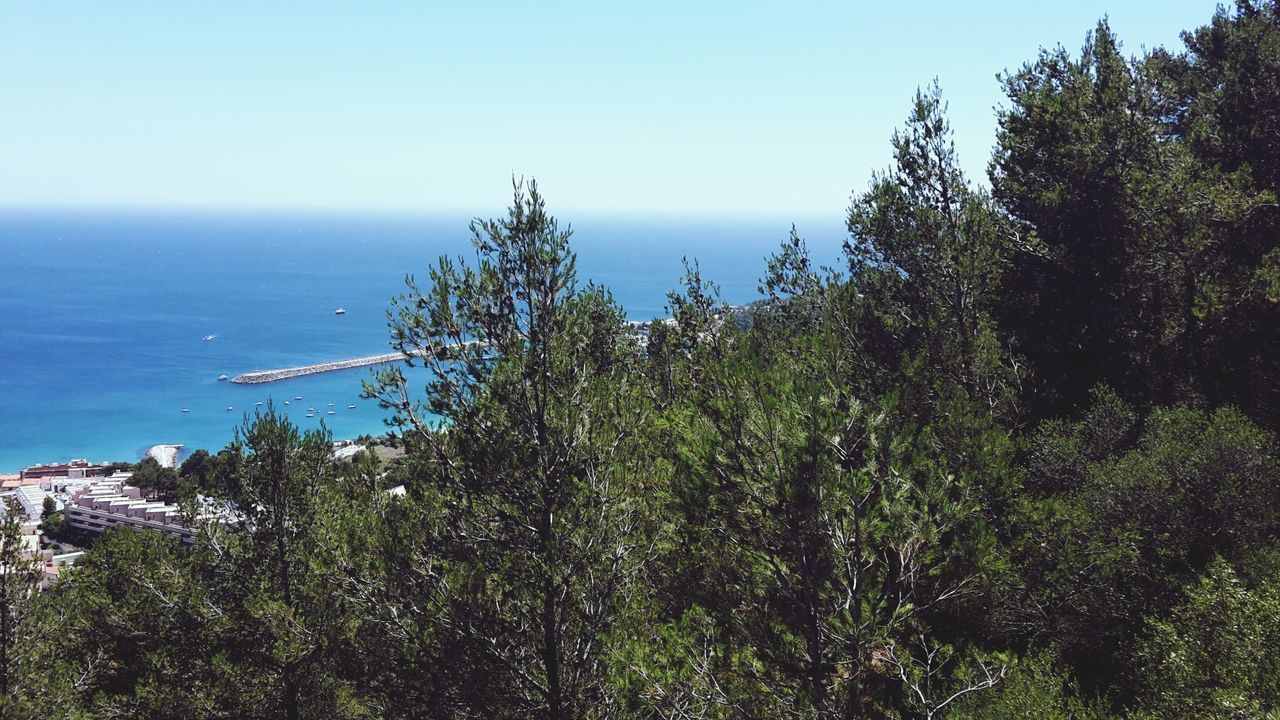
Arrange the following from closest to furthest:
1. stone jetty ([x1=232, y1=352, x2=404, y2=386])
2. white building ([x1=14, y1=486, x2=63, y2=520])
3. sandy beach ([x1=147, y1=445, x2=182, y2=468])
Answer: white building ([x1=14, y1=486, x2=63, y2=520]) < sandy beach ([x1=147, y1=445, x2=182, y2=468]) < stone jetty ([x1=232, y1=352, x2=404, y2=386])

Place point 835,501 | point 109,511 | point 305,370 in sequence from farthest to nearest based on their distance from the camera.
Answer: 1. point 305,370
2. point 109,511
3. point 835,501

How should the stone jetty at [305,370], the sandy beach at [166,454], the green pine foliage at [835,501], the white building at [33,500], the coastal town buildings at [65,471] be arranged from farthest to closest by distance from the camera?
the stone jetty at [305,370] < the sandy beach at [166,454] < the coastal town buildings at [65,471] < the white building at [33,500] < the green pine foliage at [835,501]

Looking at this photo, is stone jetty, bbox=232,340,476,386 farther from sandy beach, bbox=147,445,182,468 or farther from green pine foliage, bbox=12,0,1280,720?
green pine foliage, bbox=12,0,1280,720

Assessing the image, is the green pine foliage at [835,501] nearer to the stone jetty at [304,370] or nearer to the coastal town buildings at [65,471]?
the coastal town buildings at [65,471]

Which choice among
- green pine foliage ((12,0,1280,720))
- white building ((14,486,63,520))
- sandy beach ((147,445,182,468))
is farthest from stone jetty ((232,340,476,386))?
green pine foliage ((12,0,1280,720))

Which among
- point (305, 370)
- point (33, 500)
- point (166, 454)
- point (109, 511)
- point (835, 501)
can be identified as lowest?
point (166, 454)

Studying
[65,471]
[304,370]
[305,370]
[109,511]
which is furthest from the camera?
[305,370]

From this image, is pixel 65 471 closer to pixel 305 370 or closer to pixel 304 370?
pixel 304 370

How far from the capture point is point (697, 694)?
1014cm

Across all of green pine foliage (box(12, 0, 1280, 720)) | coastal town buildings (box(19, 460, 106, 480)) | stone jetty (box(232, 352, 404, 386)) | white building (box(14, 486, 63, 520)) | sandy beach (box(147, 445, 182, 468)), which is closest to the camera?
green pine foliage (box(12, 0, 1280, 720))

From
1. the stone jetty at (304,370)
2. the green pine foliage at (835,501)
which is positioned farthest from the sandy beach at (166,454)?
the green pine foliage at (835,501)

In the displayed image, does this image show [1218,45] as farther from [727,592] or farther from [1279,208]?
[727,592]

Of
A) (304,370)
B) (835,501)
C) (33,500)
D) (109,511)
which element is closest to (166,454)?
(33,500)

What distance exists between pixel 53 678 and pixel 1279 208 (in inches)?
1347
